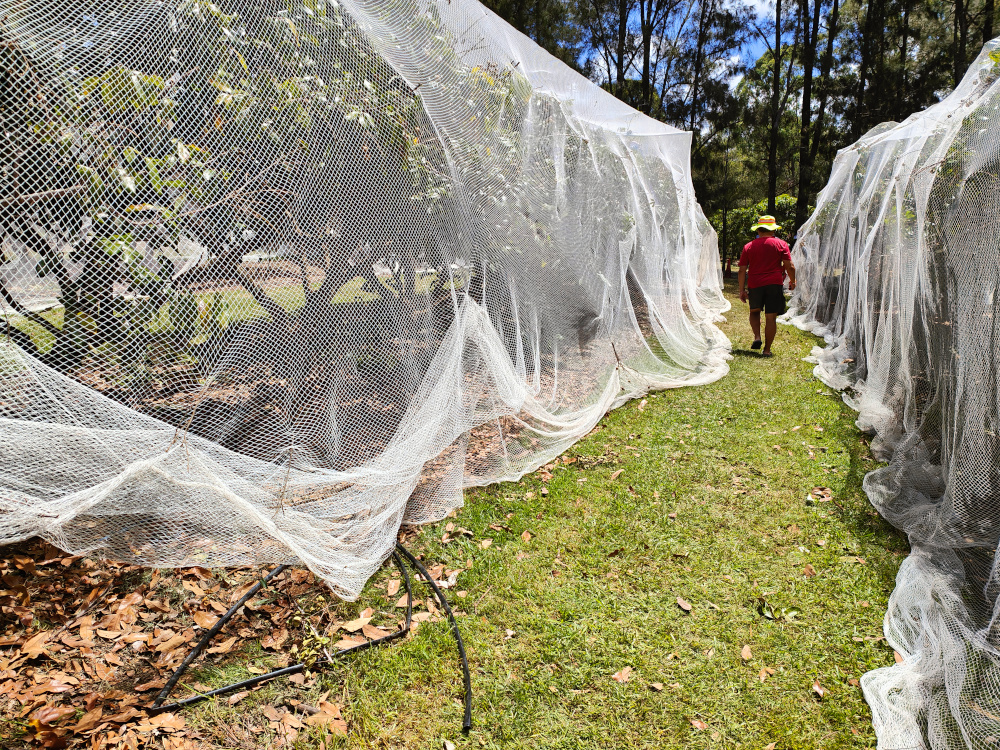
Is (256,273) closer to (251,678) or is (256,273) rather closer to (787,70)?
(251,678)

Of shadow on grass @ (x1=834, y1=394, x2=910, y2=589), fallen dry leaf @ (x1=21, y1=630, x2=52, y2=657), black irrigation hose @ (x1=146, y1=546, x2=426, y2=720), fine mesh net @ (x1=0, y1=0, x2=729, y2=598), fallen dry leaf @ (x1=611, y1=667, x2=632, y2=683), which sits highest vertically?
fine mesh net @ (x1=0, y1=0, x2=729, y2=598)

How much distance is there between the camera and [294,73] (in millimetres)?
2691

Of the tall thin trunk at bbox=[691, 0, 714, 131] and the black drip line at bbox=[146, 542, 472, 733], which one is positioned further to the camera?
the tall thin trunk at bbox=[691, 0, 714, 131]

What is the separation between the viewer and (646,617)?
9.01 ft

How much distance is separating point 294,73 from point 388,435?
199cm

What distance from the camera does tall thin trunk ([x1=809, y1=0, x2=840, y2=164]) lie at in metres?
18.3

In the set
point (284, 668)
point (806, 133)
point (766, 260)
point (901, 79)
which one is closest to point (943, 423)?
point (284, 668)

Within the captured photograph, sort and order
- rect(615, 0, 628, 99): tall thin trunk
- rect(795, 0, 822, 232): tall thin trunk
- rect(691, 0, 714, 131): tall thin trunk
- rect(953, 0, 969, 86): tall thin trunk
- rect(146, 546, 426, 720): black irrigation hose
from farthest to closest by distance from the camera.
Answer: rect(691, 0, 714, 131): tall thin trunk
rect(615, 0, 628, 99): tall thin trunk
rect(795, 0, 822, 232): tall thin trunk
rect(953, 0, 969, 86): tall thin trunk
rect(146, 546, 426, 720): black irrigation hose

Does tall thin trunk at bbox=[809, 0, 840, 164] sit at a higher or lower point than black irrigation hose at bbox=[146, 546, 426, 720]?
higher

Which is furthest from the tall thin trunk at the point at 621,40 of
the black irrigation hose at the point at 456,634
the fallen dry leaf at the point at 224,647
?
the fallen dry leaf at the point at 224,647

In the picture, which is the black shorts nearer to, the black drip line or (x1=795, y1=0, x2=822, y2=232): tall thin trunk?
the black drip line

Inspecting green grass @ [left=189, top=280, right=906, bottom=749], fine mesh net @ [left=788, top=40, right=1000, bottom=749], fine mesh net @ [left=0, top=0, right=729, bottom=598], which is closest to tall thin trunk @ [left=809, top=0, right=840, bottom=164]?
fine mesh net @ [left=788, top=40, right=1000, bottom=749]

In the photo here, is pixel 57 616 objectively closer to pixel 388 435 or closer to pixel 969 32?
pixel 388 435

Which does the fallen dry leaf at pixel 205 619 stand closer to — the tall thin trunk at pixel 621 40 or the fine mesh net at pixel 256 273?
the fine mesh net at pixel 256 273
